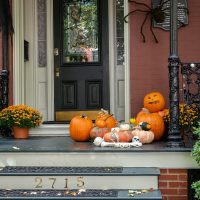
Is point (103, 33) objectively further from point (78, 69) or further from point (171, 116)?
point (171, 116)

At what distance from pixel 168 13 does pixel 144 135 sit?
6.70 feet

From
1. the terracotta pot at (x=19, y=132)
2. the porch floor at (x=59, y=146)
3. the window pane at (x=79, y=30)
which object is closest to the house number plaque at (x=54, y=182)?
the porch floor at (x=59, y=146)

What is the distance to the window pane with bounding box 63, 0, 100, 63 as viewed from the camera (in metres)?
7.08

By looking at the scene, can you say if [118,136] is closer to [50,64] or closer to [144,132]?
[144,132]

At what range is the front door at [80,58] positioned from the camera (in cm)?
698

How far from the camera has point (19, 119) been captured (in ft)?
19.3

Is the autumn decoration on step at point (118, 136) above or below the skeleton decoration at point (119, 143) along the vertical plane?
above

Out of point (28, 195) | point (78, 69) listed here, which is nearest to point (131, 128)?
point (28, 195)

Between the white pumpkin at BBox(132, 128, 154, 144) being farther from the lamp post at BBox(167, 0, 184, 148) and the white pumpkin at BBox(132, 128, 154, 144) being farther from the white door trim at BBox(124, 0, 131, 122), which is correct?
the white door trim at BBox(124, 0, 131, 122)

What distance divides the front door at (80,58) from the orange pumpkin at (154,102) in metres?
1.09

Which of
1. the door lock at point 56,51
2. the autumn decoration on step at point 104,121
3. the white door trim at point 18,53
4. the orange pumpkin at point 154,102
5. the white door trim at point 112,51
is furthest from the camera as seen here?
the door lock at point 56,51

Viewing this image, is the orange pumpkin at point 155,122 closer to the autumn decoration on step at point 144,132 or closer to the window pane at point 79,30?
the autumn decoration on step at point 144,132

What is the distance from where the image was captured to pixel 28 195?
4289 millimetres

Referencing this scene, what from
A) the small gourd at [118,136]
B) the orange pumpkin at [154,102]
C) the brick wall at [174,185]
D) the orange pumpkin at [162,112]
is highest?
the orange pumpkin at [154,102]
